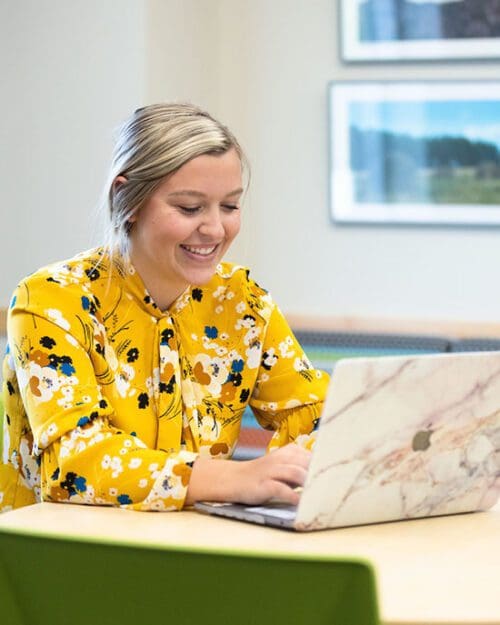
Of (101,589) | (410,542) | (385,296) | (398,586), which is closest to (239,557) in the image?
(101,589)

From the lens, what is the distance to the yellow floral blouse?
1.88 meters

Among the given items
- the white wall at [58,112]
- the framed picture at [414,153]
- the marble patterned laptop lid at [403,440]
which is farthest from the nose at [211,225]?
the framed picture at [414,153]

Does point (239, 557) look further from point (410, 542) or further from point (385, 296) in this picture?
point (385, 296)

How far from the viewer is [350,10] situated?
15.7 ft

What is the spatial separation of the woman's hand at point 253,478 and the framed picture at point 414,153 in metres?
3.08

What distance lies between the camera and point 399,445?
1.68m

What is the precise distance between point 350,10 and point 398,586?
3.73m

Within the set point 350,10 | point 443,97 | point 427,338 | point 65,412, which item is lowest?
point 427,338

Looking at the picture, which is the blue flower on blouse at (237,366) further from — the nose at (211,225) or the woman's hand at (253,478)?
the woman's hand at (253,478)

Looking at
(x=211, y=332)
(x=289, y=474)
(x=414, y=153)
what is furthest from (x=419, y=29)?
(x=289, y=474)

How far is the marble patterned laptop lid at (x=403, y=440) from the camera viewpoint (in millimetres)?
1600

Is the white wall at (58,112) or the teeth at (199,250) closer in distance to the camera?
the teeth at (199,250)

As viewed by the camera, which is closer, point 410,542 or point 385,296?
point 410,542

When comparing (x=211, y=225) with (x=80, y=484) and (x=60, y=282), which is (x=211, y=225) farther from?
(x=80, y=484)
